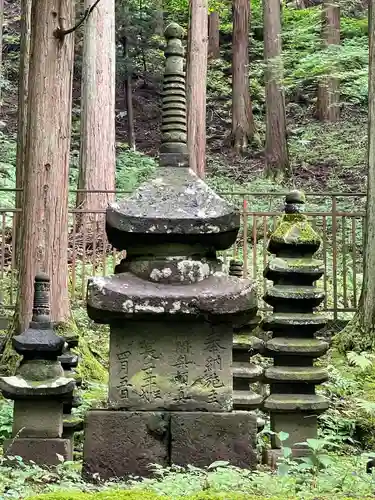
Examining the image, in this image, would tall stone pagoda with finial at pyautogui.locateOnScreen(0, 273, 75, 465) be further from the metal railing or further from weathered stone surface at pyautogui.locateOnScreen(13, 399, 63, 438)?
the metal railing

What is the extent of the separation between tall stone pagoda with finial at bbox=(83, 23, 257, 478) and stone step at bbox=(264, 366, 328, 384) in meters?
0.79

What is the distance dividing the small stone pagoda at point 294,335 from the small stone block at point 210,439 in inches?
30.8

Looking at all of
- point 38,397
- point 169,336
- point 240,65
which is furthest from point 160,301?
point 240,65

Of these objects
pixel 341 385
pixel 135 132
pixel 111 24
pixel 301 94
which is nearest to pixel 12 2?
pixel 135 132

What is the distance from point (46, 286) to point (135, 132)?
21.1 m

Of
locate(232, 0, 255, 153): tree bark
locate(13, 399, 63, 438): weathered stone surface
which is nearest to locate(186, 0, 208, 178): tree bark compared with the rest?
locate(232, 0, 255, 153): tree bark

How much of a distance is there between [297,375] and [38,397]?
210cm

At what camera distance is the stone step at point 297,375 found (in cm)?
577

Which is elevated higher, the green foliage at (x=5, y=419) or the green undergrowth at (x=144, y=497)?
the green undergrowth at (x=144, y=497)

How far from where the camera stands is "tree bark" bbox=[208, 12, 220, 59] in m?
28.3

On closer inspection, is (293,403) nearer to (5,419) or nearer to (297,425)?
(297,425)

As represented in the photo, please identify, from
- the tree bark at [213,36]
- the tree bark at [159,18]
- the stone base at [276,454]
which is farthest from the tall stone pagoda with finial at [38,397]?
the tree bark at [213,36]

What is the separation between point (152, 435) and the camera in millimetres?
5000

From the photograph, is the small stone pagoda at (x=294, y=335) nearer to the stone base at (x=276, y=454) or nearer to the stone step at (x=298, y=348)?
the stone step at (x=298, y=348)
